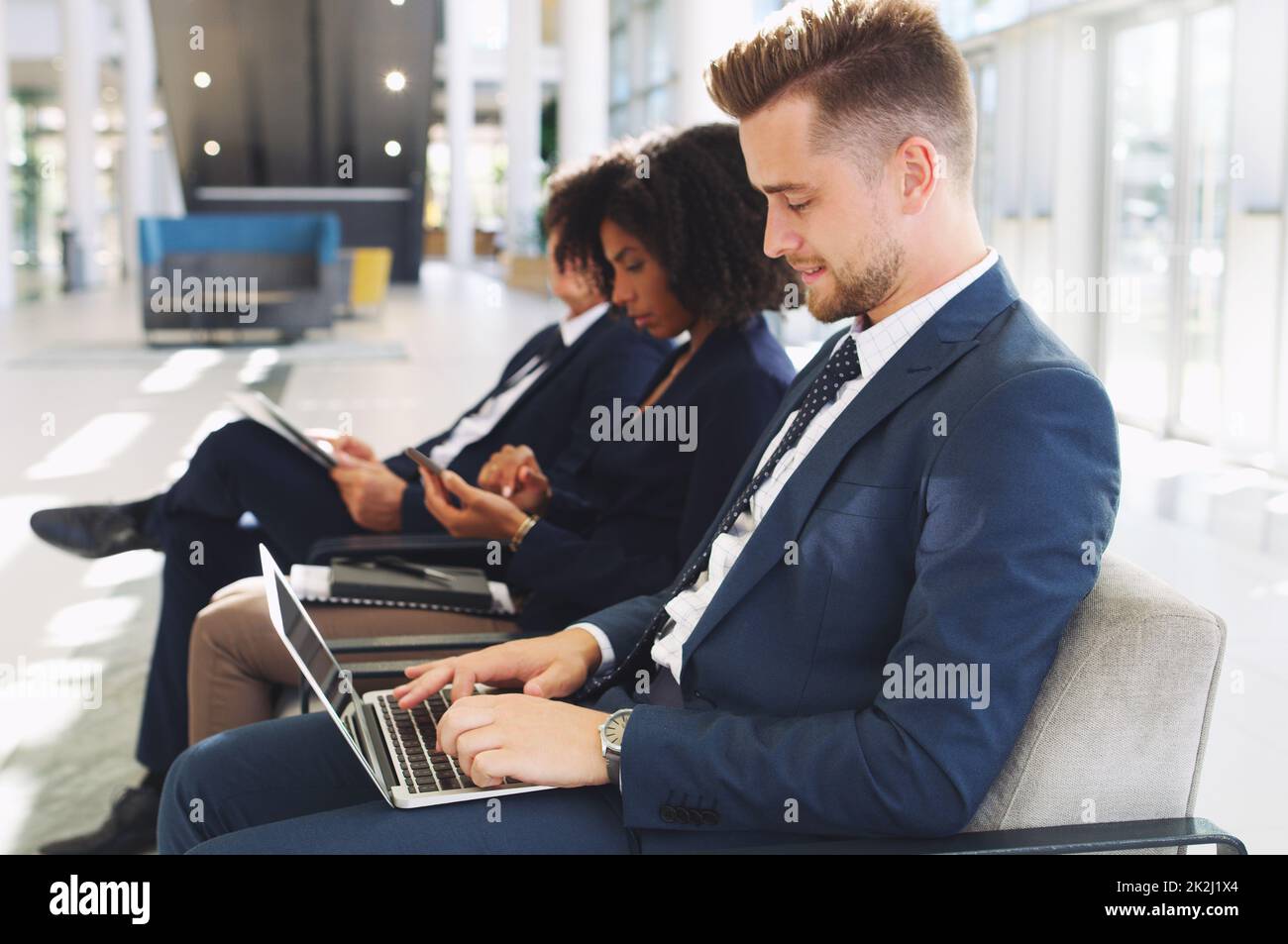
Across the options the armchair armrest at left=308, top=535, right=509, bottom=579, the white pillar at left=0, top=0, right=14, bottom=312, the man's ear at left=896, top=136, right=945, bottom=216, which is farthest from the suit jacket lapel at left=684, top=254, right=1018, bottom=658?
the white pillar at left=0, top=0, right=14, bottom=312

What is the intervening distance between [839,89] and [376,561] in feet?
4.67

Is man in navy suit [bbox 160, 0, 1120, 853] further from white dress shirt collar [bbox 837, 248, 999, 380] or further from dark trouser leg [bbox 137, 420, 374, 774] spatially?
dark trouser leg [bbox 137, 420, 374, 774]

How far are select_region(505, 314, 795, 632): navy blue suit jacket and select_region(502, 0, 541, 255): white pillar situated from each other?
1981cm

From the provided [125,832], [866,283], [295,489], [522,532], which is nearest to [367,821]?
[866,283]

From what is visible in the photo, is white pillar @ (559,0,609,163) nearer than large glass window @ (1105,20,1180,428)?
No

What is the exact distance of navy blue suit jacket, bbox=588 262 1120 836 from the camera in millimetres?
1159

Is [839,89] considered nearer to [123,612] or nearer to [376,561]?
[376,561]

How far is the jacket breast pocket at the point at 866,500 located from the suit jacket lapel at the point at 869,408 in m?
0.01

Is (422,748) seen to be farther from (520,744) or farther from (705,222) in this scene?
(705,222)

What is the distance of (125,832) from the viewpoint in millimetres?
2459

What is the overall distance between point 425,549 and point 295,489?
1.68 ft

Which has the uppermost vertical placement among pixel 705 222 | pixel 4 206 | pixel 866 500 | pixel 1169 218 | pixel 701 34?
pixel 701 34

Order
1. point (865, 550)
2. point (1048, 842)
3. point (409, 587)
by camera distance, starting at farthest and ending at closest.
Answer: point (409, 587), point (865, 550), point (1048, 842)
